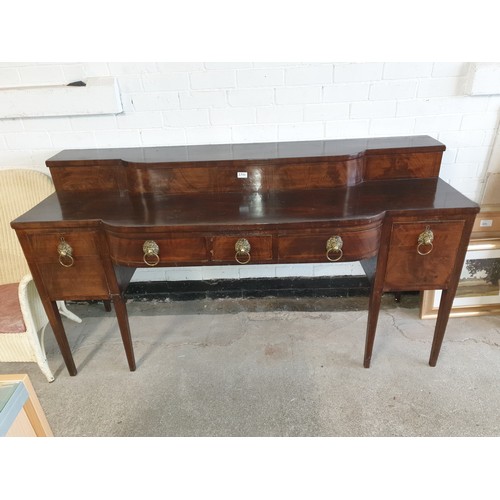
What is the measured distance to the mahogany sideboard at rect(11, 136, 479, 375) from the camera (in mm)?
1504

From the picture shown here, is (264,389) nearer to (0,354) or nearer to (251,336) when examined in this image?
(251,336)

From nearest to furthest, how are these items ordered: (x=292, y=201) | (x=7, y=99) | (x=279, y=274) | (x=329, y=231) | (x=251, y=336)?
(x=329, y=231), (x=292, y=201), (x=7, y=99), (x=251, y=336), (x=279, y=274)

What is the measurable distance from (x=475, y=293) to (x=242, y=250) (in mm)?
1610

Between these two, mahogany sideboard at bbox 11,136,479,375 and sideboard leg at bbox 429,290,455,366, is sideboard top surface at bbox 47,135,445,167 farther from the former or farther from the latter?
sideboard leg at bbox 429,290,455,366

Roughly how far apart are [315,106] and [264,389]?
4.94 ft

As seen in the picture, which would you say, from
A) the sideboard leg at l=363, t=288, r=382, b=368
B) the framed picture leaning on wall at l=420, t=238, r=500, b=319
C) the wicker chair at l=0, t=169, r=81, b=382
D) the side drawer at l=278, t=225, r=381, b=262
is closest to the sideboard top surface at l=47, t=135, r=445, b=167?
the wicker chair at l=0, t=169, r=81, b=382

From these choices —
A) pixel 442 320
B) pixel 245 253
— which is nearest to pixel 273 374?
pixel 245 253

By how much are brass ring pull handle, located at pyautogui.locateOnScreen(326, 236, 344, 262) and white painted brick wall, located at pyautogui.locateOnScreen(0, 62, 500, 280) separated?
0.79 meters

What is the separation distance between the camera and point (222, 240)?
152 cm

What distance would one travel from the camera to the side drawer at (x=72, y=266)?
157 cm

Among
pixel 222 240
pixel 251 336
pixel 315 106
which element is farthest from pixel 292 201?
pixel 251 336

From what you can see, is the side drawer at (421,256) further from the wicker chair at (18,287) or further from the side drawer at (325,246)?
the wicker chair at (18,287)

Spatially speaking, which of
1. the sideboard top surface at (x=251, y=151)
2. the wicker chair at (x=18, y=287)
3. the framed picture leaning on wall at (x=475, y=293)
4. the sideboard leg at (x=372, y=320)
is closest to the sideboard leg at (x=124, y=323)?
the wicker chair at (x=18, y=287)

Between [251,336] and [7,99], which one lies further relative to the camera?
[251,336]
